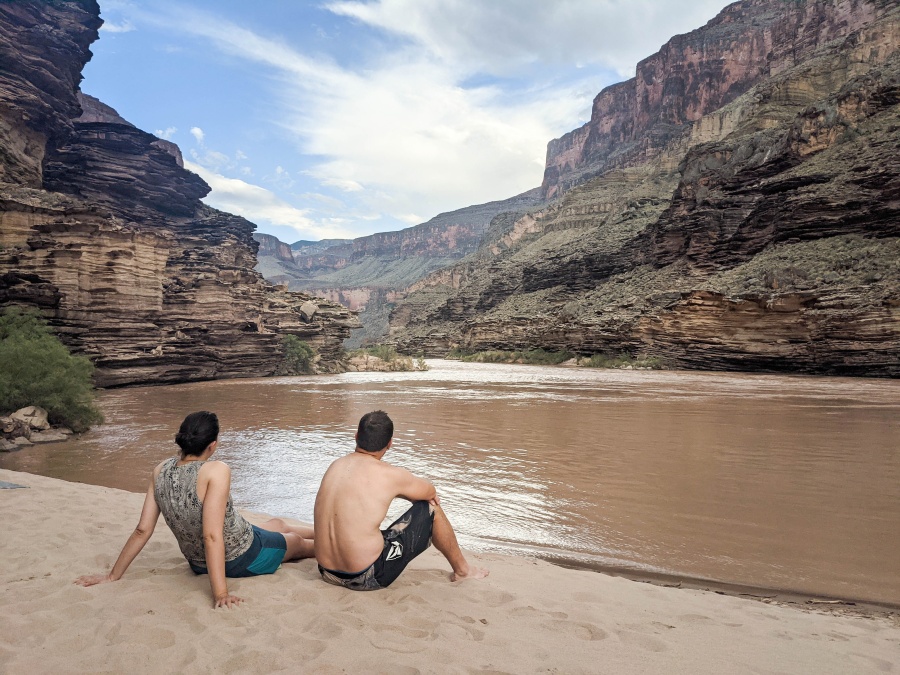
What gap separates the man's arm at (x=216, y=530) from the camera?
2.53 meters

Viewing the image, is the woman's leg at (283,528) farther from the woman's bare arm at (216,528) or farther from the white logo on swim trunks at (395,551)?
the white logo on swim trunks at (395,551)

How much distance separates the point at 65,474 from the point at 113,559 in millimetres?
4651

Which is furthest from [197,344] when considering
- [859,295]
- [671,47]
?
[671,47]

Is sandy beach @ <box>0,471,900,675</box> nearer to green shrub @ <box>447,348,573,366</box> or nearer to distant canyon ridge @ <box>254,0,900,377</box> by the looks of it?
distant canyon ridge @ <box>254,0,900,377</box>

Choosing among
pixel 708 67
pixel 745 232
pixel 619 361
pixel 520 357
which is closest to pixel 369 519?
pixel 619 361

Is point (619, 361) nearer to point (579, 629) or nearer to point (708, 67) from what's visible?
point (579, 629)

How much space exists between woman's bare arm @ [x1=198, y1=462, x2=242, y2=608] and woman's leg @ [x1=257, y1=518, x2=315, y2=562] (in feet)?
2.17

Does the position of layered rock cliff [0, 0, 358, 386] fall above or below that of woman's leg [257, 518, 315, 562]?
above

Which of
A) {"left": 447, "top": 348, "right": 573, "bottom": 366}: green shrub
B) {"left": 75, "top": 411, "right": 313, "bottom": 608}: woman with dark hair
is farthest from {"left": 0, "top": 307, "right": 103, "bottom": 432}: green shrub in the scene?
{"left": 447, "top": 348, "right": 573, "bottom": 366}: green shrub

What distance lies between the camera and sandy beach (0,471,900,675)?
2051mm

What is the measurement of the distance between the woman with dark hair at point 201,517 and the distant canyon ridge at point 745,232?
2595 centimetres

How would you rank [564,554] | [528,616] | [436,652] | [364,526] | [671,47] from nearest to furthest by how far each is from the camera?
1. [436,652]
2. [528,616]
3. [364,526]
4. [564,554]
5. [671,47]

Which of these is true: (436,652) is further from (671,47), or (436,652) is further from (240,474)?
(671,47)

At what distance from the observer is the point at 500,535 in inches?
180
